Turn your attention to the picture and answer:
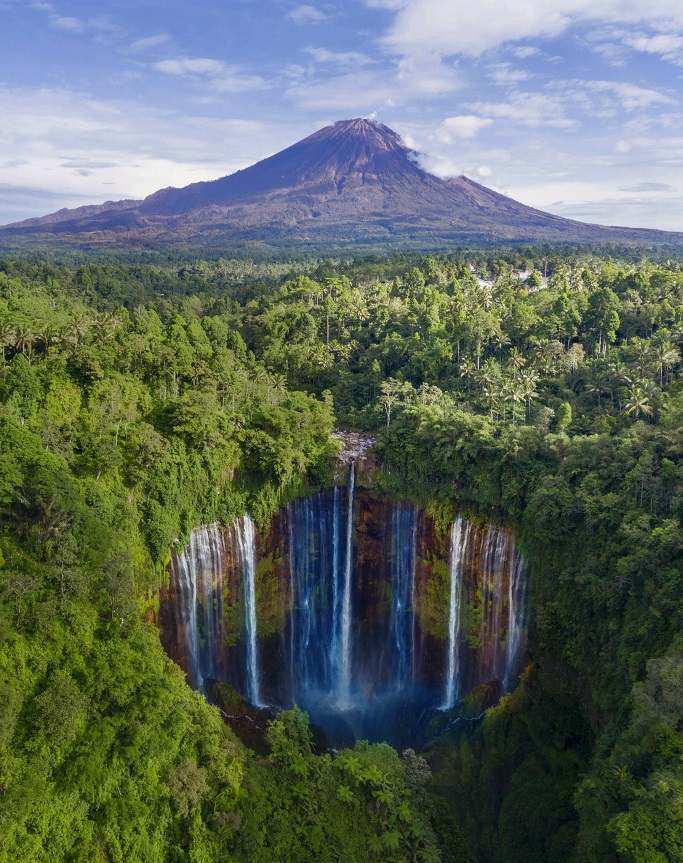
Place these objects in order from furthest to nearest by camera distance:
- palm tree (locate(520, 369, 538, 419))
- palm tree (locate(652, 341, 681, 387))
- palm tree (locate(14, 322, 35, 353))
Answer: palm tree (locate(520, 369, 538, 419)) → palm tree (locate(652, 341, 681, 387)) → palm tree (locate(14, 322, 35, 353))

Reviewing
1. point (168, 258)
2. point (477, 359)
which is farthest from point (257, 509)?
point (168, 258)

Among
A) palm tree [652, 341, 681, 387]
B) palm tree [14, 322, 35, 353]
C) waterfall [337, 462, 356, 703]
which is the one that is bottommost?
waterfall [337, 462, 356, 703]

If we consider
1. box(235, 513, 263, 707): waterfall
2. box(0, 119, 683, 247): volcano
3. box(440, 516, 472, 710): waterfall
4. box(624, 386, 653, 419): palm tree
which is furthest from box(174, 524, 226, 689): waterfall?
box(0, 119, 683, 247): volcano

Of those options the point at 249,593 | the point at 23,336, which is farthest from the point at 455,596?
the point at 23,336

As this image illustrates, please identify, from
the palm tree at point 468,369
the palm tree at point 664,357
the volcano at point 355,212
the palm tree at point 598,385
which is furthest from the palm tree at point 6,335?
the volcano at point 355,212

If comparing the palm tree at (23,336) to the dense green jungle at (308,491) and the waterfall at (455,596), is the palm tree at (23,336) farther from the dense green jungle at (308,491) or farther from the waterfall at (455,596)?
the waterfall at (455,596)

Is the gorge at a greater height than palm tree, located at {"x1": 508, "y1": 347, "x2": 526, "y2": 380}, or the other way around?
palm tree, located at {"x1": 508, "y1": 347, "x2": 526, "y2": 380}

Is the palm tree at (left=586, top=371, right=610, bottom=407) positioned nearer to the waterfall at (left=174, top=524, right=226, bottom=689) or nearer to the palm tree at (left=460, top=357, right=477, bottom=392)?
the palm tree at (left=460, top=357, right=477, bottom=392)

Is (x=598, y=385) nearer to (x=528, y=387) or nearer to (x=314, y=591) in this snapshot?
(x=528, y=387)
